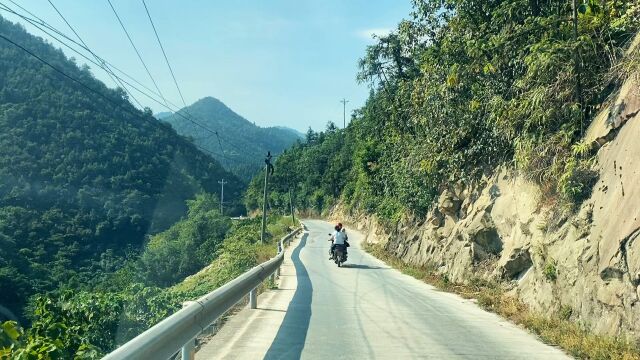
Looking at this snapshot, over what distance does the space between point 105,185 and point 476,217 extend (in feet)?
Answer: 119

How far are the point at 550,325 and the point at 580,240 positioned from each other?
1.53 meters

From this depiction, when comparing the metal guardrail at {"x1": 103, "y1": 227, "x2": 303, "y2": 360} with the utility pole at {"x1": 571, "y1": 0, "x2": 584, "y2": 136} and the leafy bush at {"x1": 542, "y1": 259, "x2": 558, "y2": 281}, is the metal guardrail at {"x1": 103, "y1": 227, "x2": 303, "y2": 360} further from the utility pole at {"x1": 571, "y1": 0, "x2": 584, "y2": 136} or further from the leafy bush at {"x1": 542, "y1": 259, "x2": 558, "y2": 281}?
the utility pole at {"x1": 571, "y1": 0, "x2": 584, "y2": 136}

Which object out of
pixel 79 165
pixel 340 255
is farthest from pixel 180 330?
pixel 79 165

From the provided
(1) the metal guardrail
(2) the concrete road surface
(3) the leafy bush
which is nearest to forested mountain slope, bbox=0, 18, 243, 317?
(2) the concrete road surface

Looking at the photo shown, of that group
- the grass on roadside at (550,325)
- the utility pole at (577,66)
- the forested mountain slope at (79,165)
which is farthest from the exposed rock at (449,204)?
the forested mountain slope at (79,165)

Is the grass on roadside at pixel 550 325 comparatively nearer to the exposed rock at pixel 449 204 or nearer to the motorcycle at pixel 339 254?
the exposed rock at pixel 449 204

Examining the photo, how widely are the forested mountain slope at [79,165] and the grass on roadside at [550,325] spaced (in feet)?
82.3

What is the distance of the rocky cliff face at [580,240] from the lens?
25.0 feet

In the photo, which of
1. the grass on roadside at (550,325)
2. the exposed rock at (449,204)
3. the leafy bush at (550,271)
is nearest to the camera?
the grass on roadside at (550,325)

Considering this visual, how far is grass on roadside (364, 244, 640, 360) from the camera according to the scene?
671 centimetres

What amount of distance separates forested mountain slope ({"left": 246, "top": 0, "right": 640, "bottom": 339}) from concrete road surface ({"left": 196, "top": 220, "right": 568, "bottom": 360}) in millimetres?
1246

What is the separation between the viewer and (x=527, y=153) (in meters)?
12.3

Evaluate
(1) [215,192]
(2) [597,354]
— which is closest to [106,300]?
(2) [597,354]

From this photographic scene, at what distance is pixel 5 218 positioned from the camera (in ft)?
105
